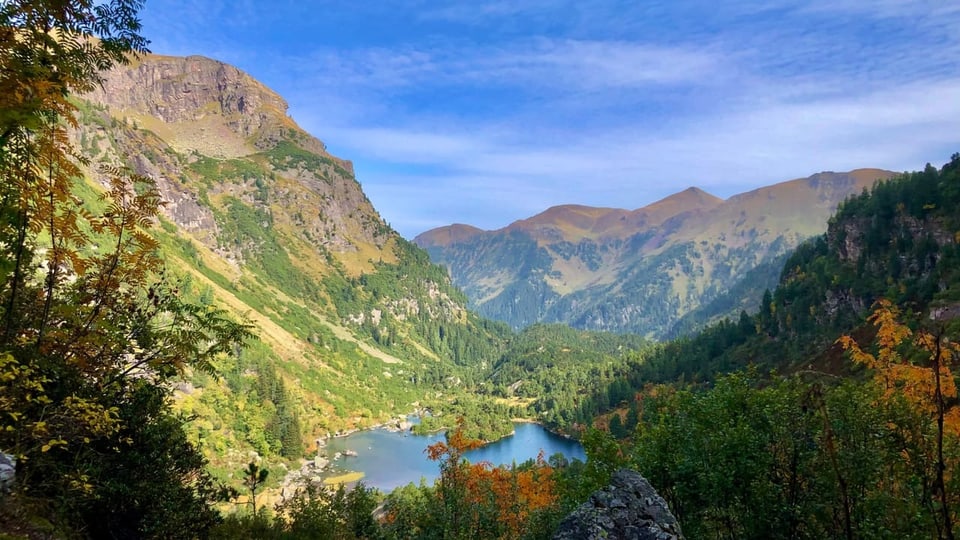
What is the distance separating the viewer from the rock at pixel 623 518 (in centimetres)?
980

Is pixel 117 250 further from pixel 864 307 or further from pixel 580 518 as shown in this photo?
pixel 864 307

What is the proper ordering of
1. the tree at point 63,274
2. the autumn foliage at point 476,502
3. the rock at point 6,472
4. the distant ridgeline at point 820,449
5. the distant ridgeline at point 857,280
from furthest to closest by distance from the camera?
1. the distant ridgeline at point 857,280
2. the autumn foliage at point 476,502
3. the distant ridgeline at point 820,449
4. the rock at point 6,472
5. the tree at point 63,274

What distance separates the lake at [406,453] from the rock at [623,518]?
12877cm

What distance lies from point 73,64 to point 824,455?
21.3 m

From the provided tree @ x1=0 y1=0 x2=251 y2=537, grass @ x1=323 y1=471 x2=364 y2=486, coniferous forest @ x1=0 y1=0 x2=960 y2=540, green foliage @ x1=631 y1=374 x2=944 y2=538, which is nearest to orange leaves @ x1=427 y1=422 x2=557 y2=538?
coniferous forest @ x1=0 y1=0 x2=960 y2=540

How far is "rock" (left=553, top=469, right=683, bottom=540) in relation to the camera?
9.80m

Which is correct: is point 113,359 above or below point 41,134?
below

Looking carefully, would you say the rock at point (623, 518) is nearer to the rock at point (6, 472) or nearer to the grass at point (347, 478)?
the rock at point (6, 472)

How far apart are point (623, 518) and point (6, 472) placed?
13710 millimetres

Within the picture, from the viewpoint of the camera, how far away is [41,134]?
388 inches

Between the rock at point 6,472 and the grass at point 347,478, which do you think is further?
the grass at point 347,478

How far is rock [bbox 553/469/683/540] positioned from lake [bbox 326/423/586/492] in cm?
12877

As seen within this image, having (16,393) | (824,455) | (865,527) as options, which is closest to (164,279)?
(16,393)

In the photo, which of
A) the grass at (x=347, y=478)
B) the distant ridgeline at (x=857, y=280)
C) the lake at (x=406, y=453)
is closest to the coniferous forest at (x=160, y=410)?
the grass at (x=347, y=478)
